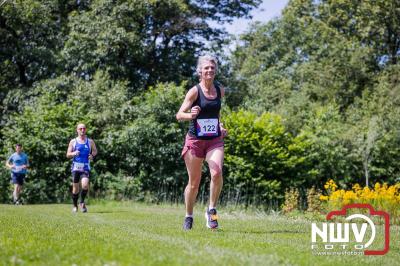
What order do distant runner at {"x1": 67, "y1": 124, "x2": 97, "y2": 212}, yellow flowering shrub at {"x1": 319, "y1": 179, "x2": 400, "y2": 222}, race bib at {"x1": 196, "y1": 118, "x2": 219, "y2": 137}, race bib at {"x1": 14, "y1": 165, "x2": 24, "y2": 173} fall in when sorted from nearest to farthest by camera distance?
race bib at {"x1": 196, "y1": 118, "x2": 219, "y2": 137} → distant runner at {"x1": 67, "y1": 124, "x2": 97, "y2": 212} → yellow flowering shrub at {"x1": 319, "y1": 179, "x2": 400, "y2": 222} → race bib at {"x1": 14, "y1": 165, "x2": 24, "y2": 173}

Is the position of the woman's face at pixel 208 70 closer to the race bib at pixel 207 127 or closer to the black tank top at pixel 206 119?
the black tank top at pixel 206 119

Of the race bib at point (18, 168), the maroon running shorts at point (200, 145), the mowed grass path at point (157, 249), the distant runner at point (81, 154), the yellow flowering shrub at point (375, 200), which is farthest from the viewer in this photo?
the race bib at point (18, 168)

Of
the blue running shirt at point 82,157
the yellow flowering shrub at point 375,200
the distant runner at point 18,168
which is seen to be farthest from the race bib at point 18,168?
the yellow flowering shrub at point 375,200

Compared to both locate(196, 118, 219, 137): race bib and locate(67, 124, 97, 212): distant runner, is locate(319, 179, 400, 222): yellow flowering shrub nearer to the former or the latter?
locate(67, 124, 97, 212): distant runner

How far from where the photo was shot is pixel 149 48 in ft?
83.3

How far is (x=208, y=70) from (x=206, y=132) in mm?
848

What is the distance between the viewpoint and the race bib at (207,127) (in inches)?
286

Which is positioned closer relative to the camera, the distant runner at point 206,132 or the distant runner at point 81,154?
the distant runner at point 206,132

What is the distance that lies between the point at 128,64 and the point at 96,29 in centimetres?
269

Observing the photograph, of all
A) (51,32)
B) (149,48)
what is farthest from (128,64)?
(51,32)

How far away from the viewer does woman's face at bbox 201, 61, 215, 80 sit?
7.28 metres

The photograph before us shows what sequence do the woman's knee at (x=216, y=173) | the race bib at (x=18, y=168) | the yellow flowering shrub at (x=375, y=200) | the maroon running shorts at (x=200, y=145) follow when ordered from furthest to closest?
the race bib at (x=18, y=168)
the yellow flowering shrub at (x=375, y=200)
the maroon running shorts at (x=200, y=145)
the woman's knee at (x=216, y=173)

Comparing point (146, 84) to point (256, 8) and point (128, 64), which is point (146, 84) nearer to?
point (128, 64)

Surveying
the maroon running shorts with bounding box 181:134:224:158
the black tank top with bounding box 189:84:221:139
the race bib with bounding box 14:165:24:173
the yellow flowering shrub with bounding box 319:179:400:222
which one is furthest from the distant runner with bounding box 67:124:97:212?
the yellow flowering shrub with bounding box 319:179:400:222
